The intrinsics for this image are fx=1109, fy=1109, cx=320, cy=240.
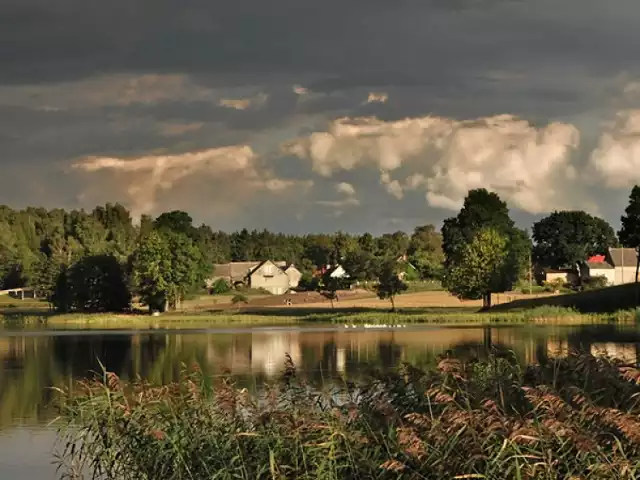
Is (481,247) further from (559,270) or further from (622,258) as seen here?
(559,270)

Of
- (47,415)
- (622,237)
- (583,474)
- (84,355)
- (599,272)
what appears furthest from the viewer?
(599,272)

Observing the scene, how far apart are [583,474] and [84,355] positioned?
2006 inches

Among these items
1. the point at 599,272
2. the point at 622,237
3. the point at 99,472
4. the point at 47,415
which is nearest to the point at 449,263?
the point at 622,237

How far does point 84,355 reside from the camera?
6097cm

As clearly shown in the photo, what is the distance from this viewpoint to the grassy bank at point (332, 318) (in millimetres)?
94062

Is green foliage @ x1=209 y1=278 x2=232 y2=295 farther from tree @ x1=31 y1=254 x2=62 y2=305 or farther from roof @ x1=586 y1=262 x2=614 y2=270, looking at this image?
roof @ x1=586 y1=262 x2=614 y2=270

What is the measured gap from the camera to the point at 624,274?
173 metres

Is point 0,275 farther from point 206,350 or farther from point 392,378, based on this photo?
point 392,378

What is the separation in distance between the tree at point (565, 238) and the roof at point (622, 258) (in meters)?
6.01

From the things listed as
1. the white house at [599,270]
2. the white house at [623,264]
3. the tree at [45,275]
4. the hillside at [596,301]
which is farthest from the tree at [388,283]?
the white house at [623,264]

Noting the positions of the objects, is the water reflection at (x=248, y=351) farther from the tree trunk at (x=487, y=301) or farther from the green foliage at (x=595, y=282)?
the green foliage at (x=595, y=282)

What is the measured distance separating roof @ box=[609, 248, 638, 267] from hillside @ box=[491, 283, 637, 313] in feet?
226

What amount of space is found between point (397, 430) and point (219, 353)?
47.4 meters

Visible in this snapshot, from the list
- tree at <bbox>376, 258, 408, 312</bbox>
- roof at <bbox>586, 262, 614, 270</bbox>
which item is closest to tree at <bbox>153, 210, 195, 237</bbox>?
tree at <bbox>376, 258, 408, 312</bbox>
